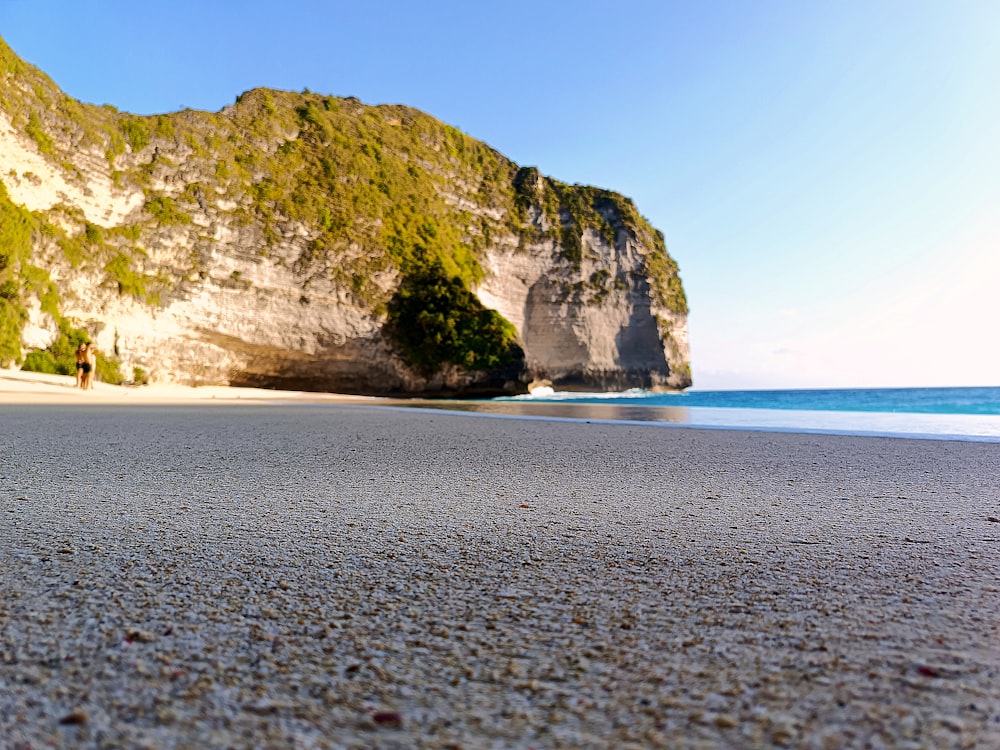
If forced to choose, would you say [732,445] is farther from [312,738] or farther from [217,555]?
[312,738]

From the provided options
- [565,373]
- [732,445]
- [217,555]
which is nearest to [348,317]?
[565,373]

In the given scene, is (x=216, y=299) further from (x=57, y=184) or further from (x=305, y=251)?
(x=57, y=184)

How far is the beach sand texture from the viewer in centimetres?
67

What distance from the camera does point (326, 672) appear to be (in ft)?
2.56

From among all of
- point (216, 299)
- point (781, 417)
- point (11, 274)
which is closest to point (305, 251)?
point (216, 299)

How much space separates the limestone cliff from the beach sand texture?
20.5 metres

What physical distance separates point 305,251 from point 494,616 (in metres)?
29.2

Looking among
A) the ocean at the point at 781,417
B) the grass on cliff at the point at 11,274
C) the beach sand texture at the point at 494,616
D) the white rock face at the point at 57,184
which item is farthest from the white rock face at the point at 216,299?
the beach sand texture at the point at 494,616

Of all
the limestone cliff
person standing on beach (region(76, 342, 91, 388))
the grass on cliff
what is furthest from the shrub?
person standing on beach (region(76, 342, 91, 388))

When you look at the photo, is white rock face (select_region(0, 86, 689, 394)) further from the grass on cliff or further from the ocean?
the ocean

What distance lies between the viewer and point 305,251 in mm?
27828

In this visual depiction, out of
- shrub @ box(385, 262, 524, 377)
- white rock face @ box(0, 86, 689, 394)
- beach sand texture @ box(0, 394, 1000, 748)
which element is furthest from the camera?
shrub @ box(385, 262, 524, 377)

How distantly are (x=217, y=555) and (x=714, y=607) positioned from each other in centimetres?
109

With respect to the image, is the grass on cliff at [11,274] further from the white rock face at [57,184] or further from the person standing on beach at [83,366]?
the person standing on beach at [83,366]
